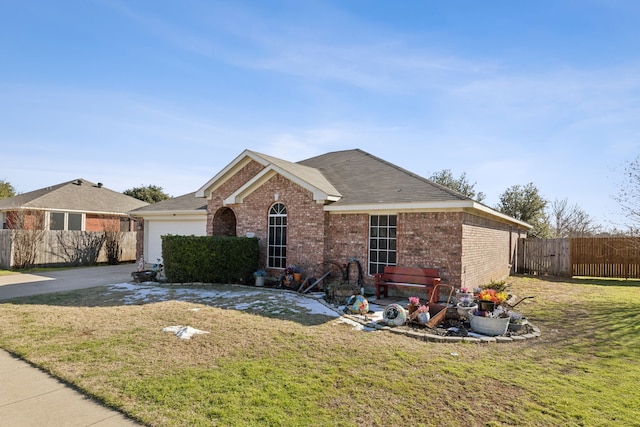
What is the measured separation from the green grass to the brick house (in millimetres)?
3389

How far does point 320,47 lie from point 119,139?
9.02 m

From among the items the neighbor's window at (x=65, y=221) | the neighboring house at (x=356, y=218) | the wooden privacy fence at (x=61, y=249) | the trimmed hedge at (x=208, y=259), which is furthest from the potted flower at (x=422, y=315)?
the neighbor's window at (x=65, y=221)

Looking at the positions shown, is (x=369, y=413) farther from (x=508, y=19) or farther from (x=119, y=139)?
(x=119, y=139)

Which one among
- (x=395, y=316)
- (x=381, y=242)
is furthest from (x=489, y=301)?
(x=381, y=242)

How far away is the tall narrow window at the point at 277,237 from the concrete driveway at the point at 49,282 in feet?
19.3

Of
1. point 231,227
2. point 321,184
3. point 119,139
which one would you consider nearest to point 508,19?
point 321,184

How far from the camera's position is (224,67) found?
1146 cm

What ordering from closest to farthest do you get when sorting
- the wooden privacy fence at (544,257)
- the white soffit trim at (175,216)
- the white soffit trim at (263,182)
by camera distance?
the white soffit trim at (263,182) < the white soffit trim at (175,216) < the wooden privacy fence at (544,257)

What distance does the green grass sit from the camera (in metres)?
3.84

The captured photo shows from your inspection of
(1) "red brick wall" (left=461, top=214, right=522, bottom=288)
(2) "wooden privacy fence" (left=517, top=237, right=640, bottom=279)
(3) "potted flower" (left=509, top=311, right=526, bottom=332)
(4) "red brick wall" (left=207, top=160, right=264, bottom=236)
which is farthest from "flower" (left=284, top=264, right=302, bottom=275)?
(2) "wooden privacy fence" (left=517, top=237, right=640, bottom=279)

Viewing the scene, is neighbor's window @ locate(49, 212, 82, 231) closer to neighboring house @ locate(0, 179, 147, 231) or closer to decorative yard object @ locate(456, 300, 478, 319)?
neighboring house @ locate(0, 179, 147, 231)

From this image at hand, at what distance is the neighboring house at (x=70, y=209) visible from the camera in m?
21.2

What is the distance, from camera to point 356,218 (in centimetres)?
1188

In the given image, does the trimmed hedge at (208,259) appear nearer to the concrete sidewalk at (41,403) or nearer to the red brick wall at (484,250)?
the concrete sidewalk at (41,403)
